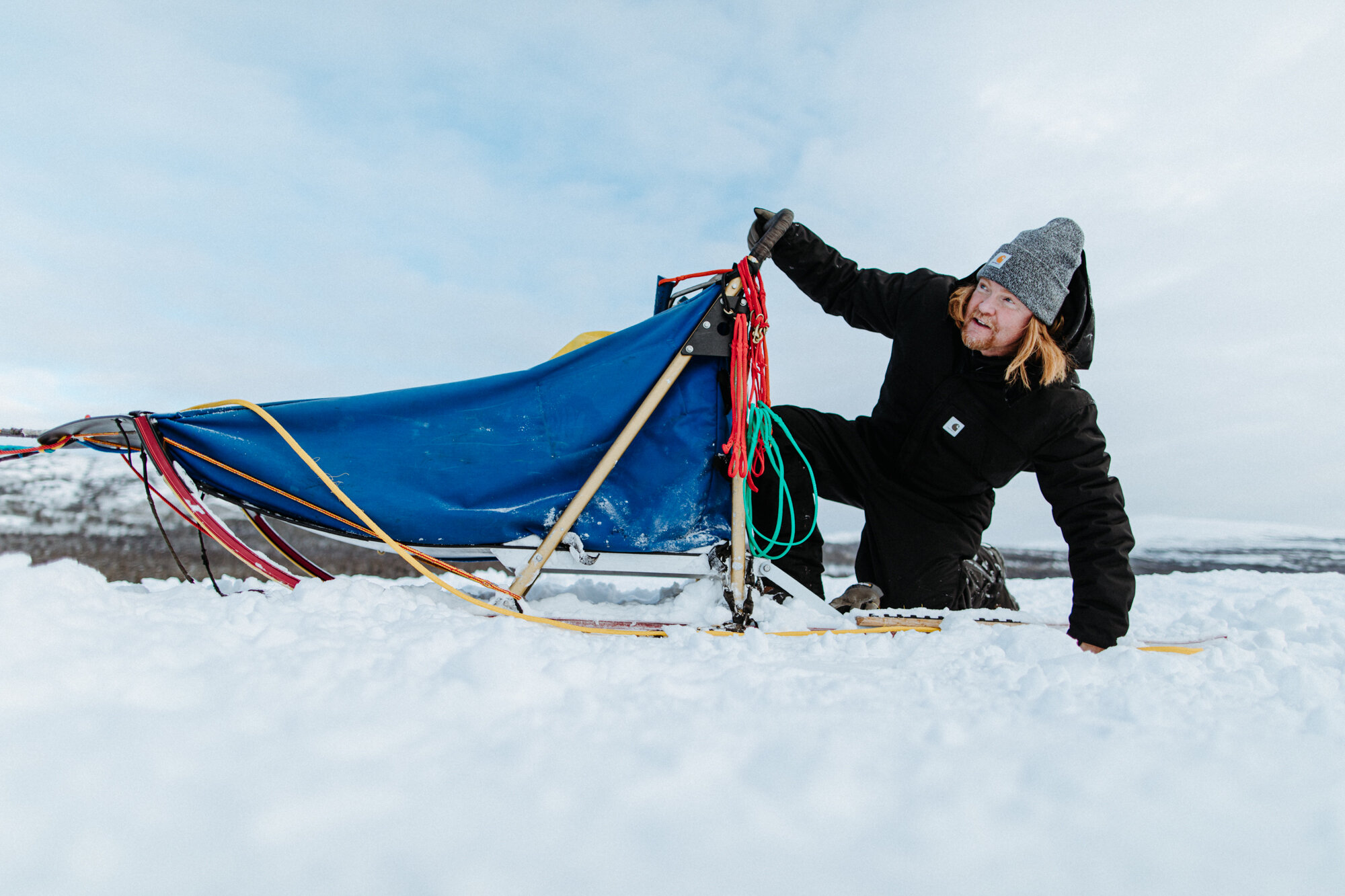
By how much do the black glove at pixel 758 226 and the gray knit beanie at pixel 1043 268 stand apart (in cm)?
81

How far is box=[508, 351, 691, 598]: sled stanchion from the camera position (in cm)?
225

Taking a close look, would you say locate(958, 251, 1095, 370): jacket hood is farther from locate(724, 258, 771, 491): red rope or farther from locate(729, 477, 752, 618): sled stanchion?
locate(729, 477, 752, 618): sled stanchion

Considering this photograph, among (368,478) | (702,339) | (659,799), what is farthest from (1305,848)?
(368,478)

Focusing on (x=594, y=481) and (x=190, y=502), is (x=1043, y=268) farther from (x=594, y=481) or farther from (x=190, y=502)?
(x=190, y=502)

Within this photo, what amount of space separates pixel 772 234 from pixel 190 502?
2.00 meters

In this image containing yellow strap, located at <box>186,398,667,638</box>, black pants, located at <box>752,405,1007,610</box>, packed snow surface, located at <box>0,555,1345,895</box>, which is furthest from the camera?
black pants, located at <box>752,405,1007,610</box>

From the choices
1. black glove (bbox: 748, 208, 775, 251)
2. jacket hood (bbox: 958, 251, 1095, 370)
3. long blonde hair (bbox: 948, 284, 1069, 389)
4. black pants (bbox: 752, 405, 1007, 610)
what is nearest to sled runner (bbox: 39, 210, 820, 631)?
black glove (bbox: 748, 208, 775, 251)

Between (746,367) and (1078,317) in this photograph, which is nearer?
(746,367)

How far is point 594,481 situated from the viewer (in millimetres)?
2260

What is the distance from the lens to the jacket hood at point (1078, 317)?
2.48 meters

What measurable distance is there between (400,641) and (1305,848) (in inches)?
62.1

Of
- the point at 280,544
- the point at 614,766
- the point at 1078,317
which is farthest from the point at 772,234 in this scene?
the point at 280,544

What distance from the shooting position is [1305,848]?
0.95 meters

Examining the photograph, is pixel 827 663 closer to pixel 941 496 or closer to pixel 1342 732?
pixel 1342 732
